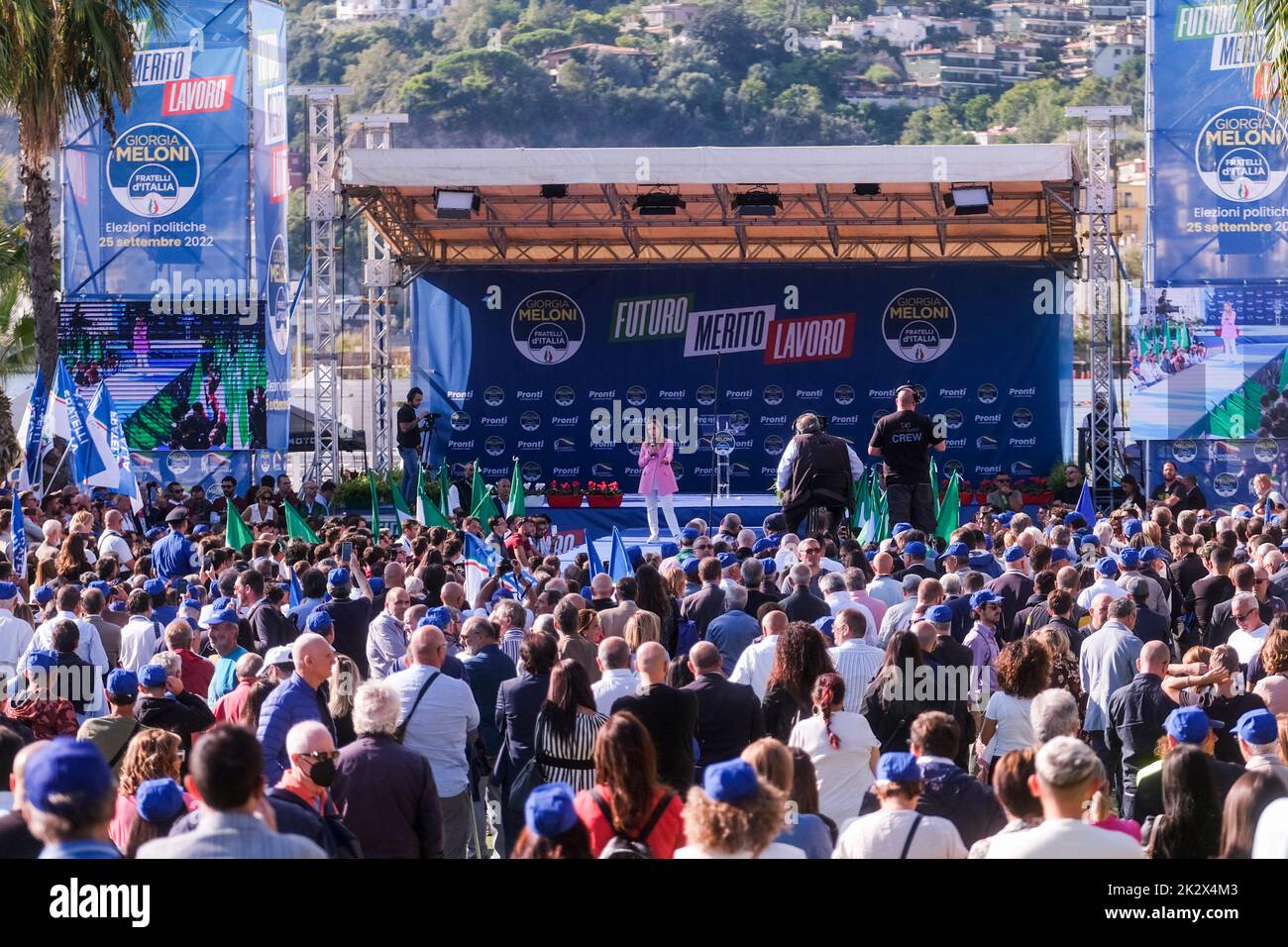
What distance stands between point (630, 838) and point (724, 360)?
20137 millimetres

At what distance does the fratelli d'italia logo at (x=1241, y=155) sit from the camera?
830 inches

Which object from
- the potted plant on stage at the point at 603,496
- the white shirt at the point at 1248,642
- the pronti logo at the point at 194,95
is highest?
the pronti logo at the point at 194,95

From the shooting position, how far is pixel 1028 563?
11.6 meters

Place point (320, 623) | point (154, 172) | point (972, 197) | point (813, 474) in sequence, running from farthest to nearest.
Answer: point (154, 172), point (972, 197), point (813, 474), point (320, 623)

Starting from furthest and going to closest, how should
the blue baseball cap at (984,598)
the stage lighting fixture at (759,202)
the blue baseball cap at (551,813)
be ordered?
the stage lighting fixture at (759,202) < the blue baseball cap at (984,598) < the blue baseball cap at (551,813)

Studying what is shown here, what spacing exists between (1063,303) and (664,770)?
19.3 meters

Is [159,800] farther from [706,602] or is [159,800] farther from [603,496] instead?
[603,496]

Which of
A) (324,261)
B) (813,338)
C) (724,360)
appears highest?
(324,261)

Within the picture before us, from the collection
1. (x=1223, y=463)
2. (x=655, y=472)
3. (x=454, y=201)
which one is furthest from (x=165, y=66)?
(x=1223, y=463)

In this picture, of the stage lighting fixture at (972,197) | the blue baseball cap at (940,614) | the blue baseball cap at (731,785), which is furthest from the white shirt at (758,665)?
the stage lighting fixture at (972,197)

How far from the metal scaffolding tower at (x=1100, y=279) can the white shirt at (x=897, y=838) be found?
1591cm

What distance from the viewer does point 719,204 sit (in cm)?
2266

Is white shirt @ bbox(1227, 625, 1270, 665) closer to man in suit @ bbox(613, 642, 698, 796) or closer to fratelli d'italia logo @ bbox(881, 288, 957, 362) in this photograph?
man in suit @ bbox(613, 642, 698, 796)

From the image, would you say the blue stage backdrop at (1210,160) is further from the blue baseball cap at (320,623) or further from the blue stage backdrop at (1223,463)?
the blue baseball cap at (320,623)
